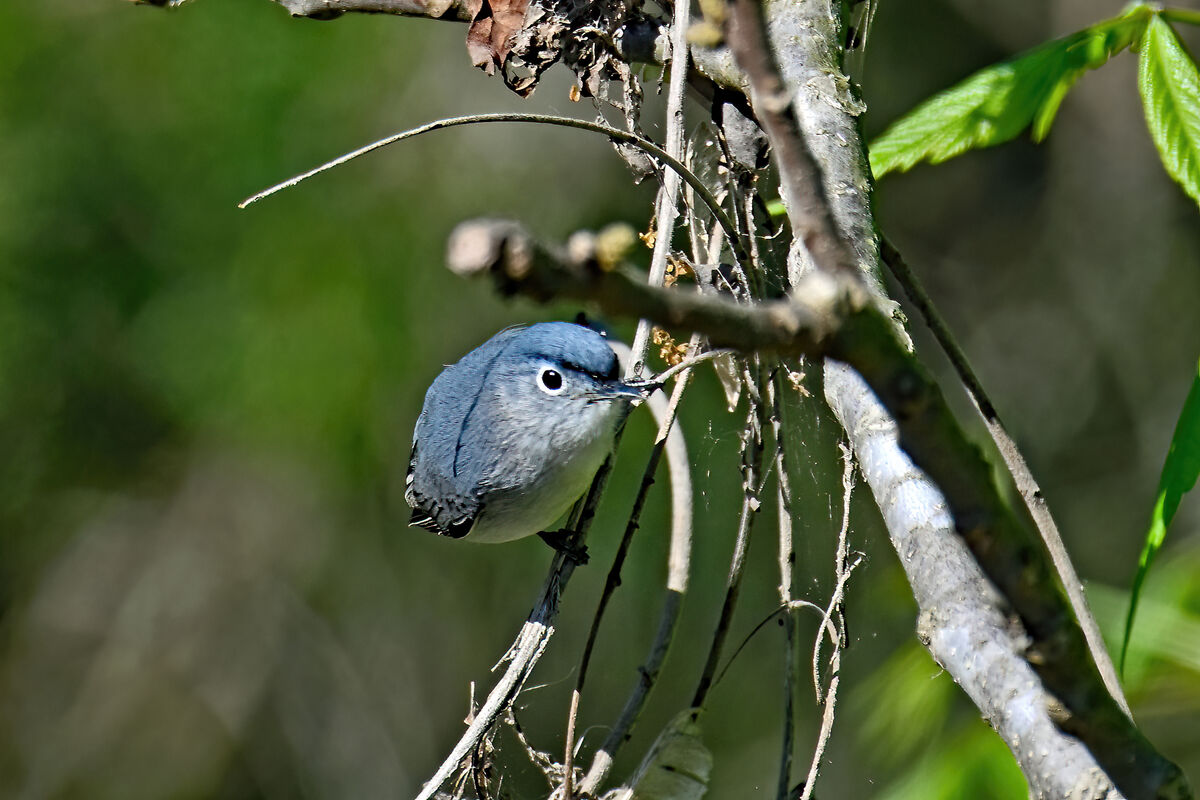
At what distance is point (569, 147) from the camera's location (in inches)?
158

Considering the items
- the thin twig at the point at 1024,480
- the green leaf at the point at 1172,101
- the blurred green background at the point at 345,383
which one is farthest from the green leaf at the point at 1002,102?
the blurred green background at the point at 345,383

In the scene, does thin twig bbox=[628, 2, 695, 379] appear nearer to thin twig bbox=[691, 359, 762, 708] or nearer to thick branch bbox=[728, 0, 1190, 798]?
thin twig bbox=[691, 359, 762, 708]

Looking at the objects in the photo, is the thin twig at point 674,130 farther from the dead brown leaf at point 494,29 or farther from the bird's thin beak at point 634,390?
the dead brown leaf at point 494,29

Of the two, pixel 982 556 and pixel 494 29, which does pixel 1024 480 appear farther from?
pixel 494 29

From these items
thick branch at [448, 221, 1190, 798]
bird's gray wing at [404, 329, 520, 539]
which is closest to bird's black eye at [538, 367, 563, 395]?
bird's gray wing at [404, 329, 520, 539]

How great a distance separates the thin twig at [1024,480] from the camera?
4.60ft

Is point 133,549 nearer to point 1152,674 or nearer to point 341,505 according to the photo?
point 341,505

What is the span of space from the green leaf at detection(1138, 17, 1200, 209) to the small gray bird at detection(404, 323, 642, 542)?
0.93 meters

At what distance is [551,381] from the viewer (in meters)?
2.29

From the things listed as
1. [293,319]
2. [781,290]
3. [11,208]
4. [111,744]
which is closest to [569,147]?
[293,319]

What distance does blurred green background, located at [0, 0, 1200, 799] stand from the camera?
358 cm

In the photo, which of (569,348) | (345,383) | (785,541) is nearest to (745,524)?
(785,541)

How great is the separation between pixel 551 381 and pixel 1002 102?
3.49ft

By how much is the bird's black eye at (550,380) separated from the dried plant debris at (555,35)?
1.95ft
